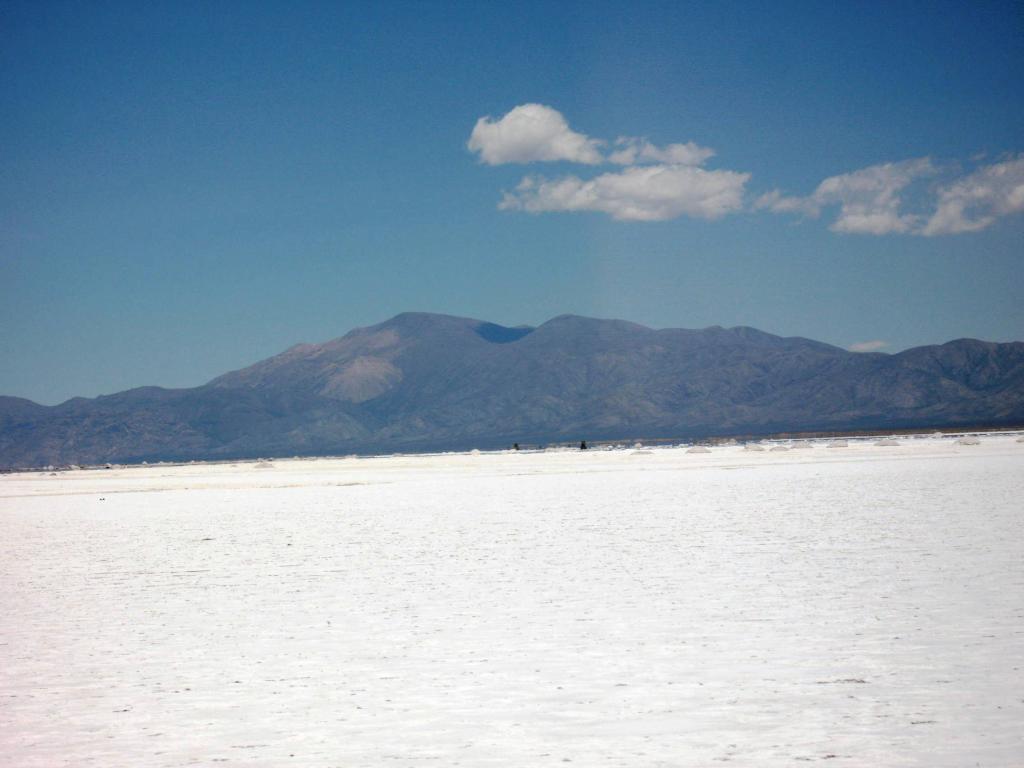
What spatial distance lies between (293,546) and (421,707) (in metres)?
13.4

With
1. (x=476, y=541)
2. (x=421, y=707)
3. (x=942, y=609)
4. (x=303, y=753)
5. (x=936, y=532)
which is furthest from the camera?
(x=476, y=541)

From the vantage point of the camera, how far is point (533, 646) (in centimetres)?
1012

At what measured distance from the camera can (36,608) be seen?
45.9ft

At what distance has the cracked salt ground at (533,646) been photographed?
23.1 ft

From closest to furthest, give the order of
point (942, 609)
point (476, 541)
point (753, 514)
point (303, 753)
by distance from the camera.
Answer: point (303, 753), point (942, 609), point (476, 541), point (753, 514)

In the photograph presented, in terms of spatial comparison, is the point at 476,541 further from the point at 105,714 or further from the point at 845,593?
the point at 105,714

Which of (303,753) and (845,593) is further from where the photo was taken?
(845,593)

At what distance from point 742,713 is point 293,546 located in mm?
14779

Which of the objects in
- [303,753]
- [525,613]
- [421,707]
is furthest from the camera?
[525,613]

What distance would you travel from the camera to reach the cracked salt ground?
705 cm

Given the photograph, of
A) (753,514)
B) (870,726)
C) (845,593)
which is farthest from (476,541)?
(870,726)

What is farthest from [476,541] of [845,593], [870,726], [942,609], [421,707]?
[870,726]

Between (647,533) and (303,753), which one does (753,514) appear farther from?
(303,753)

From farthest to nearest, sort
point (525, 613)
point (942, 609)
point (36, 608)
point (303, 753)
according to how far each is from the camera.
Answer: point (36, 608)
point (525, 613)
point (942, 609)
point (303, 753)
